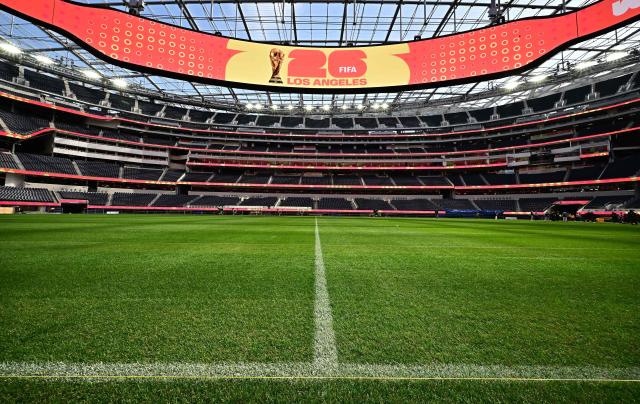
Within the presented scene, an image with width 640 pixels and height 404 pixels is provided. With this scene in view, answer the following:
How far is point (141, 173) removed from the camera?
41594mm

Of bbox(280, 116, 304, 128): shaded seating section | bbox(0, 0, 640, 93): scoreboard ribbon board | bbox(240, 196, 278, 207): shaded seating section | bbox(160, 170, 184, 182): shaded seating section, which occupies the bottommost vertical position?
bbox(240, 196, 278, 207): shaded seating section

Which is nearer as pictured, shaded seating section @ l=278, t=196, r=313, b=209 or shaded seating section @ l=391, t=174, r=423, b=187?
shaded seating section @ l=278, t=196, r=313, b=209

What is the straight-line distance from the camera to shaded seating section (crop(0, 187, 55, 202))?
85.1ft

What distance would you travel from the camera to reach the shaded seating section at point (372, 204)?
41.2 metres

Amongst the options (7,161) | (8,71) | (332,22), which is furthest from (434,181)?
(8,71)

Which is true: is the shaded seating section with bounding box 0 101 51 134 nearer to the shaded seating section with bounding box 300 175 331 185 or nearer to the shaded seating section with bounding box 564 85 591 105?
the shaded seating section with bounding box 300 175 331 185

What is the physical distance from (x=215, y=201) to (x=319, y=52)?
3046cm

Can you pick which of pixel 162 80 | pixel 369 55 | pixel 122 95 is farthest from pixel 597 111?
pixel 122 95

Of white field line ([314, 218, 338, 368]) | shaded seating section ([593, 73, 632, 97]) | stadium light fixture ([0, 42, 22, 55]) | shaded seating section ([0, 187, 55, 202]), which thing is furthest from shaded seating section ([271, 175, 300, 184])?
shaded seating section ([593, 73, 632, 97])

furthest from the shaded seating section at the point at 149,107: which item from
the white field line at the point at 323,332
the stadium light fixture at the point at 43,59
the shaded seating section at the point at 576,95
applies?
the shaded seating section at the point at 576,95

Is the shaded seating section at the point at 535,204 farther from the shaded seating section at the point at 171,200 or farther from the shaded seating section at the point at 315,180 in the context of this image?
the shaded seating section at the point at 171,200

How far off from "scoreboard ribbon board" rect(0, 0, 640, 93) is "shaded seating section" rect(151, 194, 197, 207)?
27.7 meters

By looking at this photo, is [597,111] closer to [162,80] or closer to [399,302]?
[399,302]

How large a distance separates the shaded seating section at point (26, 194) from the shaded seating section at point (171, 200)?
416 inches
